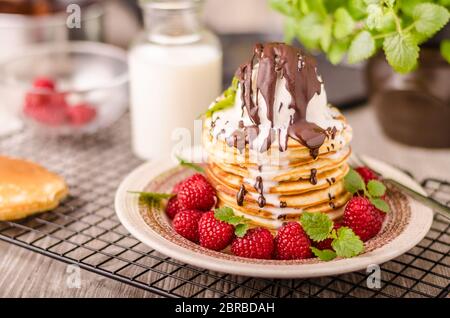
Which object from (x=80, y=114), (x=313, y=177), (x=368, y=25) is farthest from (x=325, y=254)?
(x=80, y=114)

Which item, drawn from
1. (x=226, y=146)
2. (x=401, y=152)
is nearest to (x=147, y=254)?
(x=226, y=146)

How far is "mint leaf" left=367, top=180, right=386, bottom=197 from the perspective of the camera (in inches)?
53.0

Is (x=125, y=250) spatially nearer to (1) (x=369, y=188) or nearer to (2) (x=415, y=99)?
(1) (x=369, y=188)

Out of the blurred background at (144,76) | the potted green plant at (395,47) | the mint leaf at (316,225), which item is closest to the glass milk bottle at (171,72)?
the blurred background at (144,76)

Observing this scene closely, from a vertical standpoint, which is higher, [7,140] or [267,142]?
[267,142]

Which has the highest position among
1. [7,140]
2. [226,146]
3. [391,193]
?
[226,146]

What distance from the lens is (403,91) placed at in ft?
6.10

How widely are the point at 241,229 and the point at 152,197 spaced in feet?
0.86

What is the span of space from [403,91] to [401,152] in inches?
7.3

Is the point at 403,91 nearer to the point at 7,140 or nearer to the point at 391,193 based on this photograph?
the point at 391,193

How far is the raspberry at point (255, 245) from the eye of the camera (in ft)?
3.90

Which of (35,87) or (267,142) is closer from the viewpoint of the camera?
(267,142)
